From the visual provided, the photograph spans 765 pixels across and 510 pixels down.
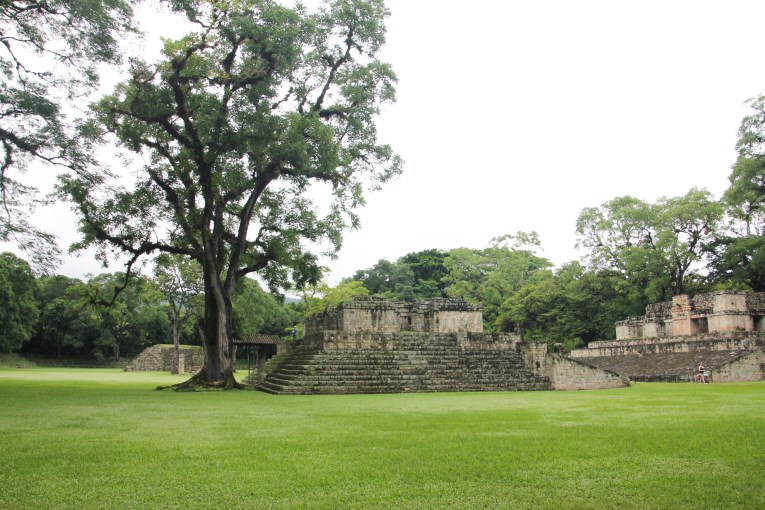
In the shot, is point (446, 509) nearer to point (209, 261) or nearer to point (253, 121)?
point (253, 121)

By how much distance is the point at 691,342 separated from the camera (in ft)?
80.5

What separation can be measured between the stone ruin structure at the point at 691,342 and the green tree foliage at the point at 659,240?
9.78ft

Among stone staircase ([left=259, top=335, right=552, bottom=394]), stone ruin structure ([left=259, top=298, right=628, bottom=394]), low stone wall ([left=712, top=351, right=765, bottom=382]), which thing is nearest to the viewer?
stone staircase ([left=259, top=335, right=552, bottom=394])

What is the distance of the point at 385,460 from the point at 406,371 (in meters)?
11.3

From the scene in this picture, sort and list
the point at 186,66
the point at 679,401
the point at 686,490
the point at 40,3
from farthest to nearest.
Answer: the point at 186,66 < the point at 40,3 < the point at 679,401 < the point at 686,490

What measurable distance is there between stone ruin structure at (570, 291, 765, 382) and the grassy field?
13.3 m

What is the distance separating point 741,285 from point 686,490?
34139 millimetres

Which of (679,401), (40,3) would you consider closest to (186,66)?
(40,3)

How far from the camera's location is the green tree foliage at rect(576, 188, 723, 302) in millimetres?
31844

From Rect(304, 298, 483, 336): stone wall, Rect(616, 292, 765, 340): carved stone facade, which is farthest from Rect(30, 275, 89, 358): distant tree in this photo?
Rect(616, 292, 765, 340): carved stone facade

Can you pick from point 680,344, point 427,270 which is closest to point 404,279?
point 427,270

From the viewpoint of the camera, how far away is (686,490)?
13.8 ft

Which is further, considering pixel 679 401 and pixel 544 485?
pixel 679 401

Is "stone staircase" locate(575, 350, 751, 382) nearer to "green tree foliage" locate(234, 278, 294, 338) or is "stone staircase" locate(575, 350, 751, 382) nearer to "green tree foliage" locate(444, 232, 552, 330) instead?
"green tree foliage" locate(444, 232, 552, 330)
